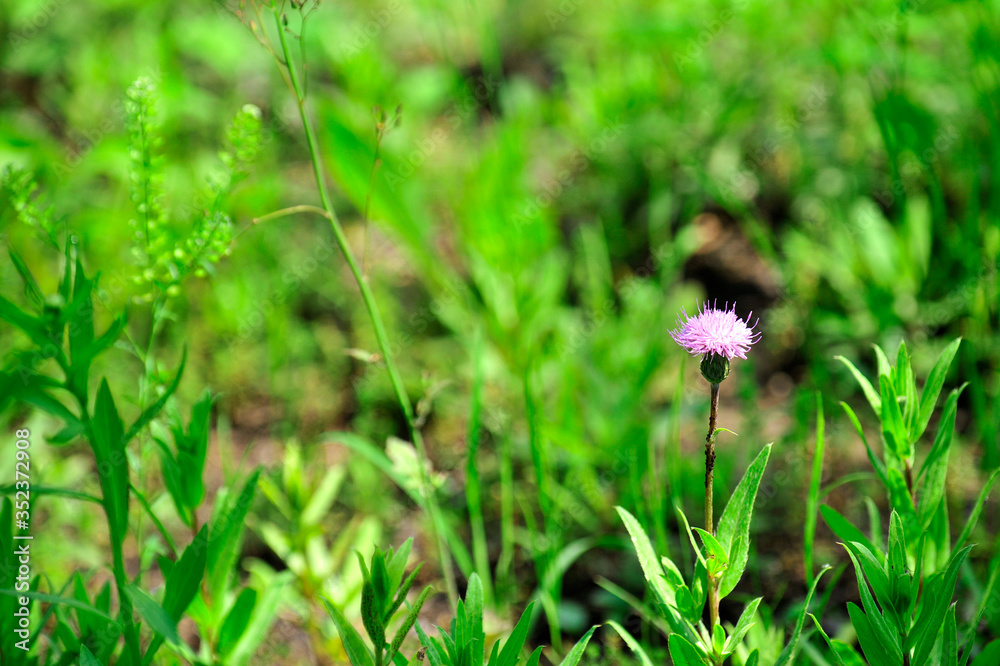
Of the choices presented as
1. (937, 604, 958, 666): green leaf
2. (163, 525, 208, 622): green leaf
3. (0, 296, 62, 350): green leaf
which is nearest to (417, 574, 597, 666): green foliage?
(163, 525, 208, 622): green leaf

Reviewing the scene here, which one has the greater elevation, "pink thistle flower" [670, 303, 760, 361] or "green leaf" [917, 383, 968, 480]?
"pink thistle flower" [670, 303, 760, 361]

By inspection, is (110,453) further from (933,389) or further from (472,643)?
(933,389)

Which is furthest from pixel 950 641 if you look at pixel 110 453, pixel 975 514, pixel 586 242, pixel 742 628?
pixel 586 242

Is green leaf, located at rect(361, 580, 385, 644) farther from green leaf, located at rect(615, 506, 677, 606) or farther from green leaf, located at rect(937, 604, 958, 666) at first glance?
green leaf, located at rect(937, 604, 958, 666)

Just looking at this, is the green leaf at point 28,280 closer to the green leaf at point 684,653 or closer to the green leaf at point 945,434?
the green leaf at point 684,653

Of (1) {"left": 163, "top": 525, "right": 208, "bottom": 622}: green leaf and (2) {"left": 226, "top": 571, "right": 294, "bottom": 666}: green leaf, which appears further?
(2) {"left": 226, "top": 571, "right": 294, "bottom": 666}: green leaf

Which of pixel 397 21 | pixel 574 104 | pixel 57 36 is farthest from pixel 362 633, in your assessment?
pixel 397 21
